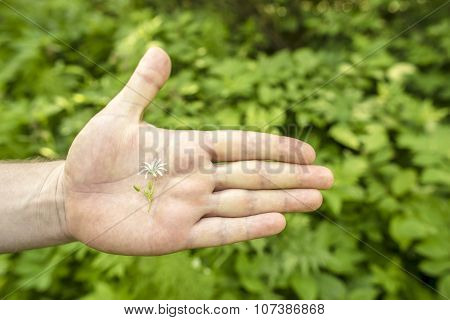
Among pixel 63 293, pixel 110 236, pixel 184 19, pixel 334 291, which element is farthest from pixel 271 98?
pixel 63 293

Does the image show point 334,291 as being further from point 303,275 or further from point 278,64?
point 278,64

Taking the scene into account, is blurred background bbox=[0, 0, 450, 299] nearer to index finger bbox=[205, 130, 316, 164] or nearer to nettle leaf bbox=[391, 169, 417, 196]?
nettle leaf bbox=[391, 169, 417, 196]

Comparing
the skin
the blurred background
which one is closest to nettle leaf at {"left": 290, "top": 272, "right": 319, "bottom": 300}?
the blurred background

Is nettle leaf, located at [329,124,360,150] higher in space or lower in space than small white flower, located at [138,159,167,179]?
higher

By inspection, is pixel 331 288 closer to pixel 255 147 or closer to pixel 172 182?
pixel 255 147

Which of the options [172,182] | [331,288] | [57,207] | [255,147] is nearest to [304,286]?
[331,288]
